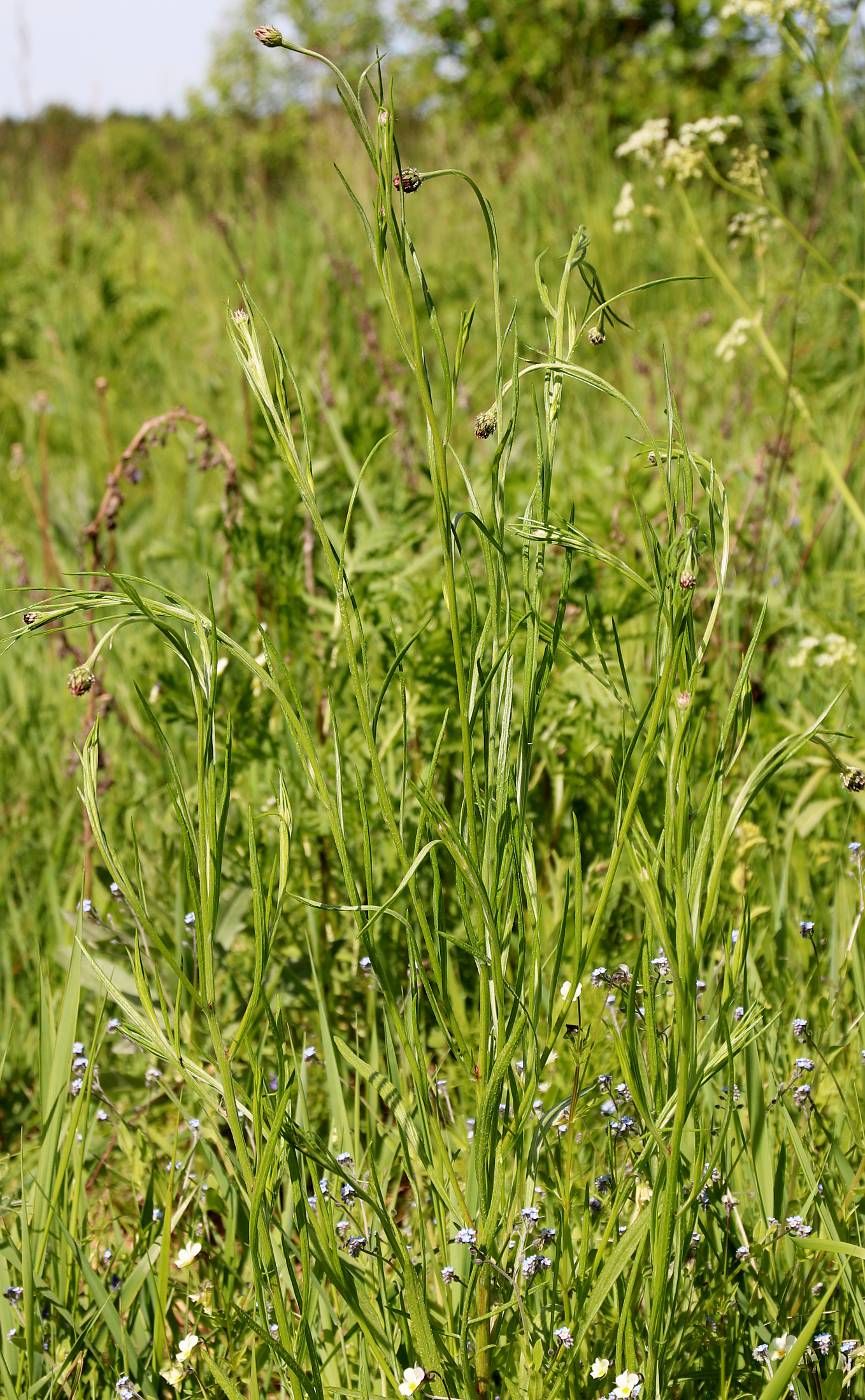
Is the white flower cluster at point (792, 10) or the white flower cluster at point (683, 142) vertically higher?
the white flower cluster at point (792, 10)

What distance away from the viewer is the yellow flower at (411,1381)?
0.96 meters

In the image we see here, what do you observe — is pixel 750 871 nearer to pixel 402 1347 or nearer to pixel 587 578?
pixel 587 578

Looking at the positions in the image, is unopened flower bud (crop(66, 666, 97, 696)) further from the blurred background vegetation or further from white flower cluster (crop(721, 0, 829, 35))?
white flower cluster (crop(721, 0, 829, 35))

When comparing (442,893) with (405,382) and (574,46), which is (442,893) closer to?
(405,382)

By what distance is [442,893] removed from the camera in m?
1.69

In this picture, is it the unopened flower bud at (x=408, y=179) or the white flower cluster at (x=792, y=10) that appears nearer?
the unopened flower bud at (x=408, y=179)

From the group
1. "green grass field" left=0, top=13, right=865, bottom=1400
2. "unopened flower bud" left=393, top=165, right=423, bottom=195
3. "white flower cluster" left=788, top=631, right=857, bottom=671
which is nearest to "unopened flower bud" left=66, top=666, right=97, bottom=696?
"green grass field" left=0, top=13, right=865, bottom=1400

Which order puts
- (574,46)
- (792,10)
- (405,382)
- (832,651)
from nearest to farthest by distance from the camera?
(832,651), (792,10), (405,382), (574,46)

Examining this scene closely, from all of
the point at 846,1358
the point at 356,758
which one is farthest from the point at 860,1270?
the point at 356,758

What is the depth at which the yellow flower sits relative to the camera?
3.14ft

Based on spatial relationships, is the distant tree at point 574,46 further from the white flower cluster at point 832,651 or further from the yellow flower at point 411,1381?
the yellow flower at point 411,1381

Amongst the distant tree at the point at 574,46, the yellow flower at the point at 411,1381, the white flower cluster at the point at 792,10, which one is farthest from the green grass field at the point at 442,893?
the distant tree at the point at 574,46

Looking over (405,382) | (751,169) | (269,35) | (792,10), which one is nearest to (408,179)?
(269,35)

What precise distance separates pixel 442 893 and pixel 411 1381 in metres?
0.78
